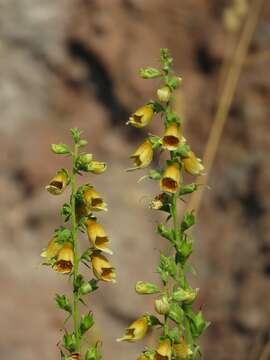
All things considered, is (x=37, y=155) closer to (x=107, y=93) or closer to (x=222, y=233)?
(x=107, y=93)

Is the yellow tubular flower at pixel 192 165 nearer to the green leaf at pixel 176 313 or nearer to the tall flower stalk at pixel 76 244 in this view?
the tall flower stalk at pixel 76 244

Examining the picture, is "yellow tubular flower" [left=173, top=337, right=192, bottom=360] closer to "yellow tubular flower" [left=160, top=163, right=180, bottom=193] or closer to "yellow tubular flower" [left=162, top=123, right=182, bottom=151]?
"yellow tubular flower" [left=160, top=163, right=180, bottom=193]

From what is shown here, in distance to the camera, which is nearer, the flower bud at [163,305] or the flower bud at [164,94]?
the flower bud at [163,305]

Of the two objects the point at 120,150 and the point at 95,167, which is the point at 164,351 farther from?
the point at 120,150

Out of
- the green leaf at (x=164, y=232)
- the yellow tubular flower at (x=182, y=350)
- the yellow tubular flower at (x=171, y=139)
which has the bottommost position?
the yellow tubular flower at (x=182, y=350)

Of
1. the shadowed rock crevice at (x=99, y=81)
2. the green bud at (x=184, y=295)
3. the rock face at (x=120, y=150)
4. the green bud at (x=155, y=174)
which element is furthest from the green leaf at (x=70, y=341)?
the shadowed rock crevice at (x=99, y=81)

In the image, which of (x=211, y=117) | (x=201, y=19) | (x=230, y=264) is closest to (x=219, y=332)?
(x=230, y=264)
